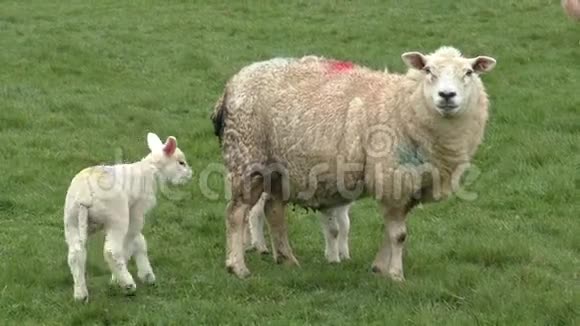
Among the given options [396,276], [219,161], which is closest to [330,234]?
[396,276]

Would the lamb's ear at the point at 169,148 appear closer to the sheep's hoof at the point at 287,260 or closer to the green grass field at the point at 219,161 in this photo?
the green grass field at the point at 219,161

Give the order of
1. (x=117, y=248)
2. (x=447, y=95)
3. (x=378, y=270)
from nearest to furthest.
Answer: (x=117, y=248)
(x=447, y=95)
(x=378, y=270)

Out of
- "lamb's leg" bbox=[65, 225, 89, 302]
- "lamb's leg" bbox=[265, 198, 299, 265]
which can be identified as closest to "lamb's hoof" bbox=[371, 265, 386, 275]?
"lamb's leg" bbox=[265, 198, 299, 265]

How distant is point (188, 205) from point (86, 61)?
28.4 ft

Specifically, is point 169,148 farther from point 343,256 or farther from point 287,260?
point 343,256

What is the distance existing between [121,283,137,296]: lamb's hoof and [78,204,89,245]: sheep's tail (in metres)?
0.50

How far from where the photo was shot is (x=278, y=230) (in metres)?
9.16

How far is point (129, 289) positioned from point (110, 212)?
24.2 inches

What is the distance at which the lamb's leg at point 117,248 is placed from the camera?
24.1ft

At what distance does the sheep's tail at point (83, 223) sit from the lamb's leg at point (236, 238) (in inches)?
63.5

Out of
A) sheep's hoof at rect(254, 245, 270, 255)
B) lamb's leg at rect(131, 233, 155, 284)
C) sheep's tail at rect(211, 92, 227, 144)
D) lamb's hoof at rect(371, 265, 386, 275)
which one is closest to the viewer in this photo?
lamb's leg at rect(131, 233, 155, 284)

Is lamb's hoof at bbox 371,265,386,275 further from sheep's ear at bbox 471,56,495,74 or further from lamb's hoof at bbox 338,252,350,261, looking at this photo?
sheep's ear at bbox 471,56,495,74

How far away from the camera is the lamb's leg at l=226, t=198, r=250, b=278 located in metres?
8.59

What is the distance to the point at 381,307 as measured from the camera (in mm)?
7277
